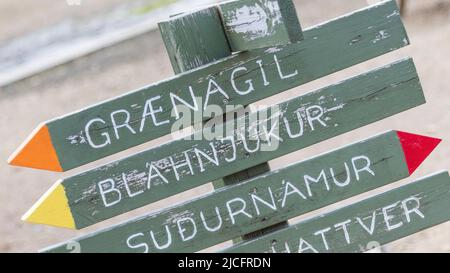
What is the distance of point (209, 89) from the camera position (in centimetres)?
301

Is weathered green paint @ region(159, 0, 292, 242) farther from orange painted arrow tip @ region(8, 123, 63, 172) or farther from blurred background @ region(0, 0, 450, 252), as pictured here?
blurred background @ region(0, 0, 450, 252)

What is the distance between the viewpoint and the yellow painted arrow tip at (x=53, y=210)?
115 inches

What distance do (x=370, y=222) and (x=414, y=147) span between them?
0.34 meters

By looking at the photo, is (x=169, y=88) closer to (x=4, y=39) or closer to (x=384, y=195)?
(x=384, y=195)

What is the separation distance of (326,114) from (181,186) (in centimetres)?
61

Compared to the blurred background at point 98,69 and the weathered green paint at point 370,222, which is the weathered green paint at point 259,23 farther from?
the blurred background at point 98,69

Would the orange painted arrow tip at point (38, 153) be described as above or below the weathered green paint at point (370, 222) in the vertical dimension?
above

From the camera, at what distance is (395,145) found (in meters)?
3.19

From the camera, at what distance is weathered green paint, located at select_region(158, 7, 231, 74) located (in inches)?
120

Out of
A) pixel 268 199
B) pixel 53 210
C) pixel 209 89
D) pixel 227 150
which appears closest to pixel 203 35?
pixel 209 89

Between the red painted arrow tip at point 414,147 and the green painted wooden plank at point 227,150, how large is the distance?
0.39 ft

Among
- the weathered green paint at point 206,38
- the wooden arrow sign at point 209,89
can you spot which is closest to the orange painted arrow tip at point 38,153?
the wooden arrow sign at point 209,89

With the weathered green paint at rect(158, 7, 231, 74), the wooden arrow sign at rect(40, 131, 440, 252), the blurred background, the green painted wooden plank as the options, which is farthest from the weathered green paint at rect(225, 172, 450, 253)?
the blurred background

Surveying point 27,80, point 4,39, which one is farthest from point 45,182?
point 4,39
